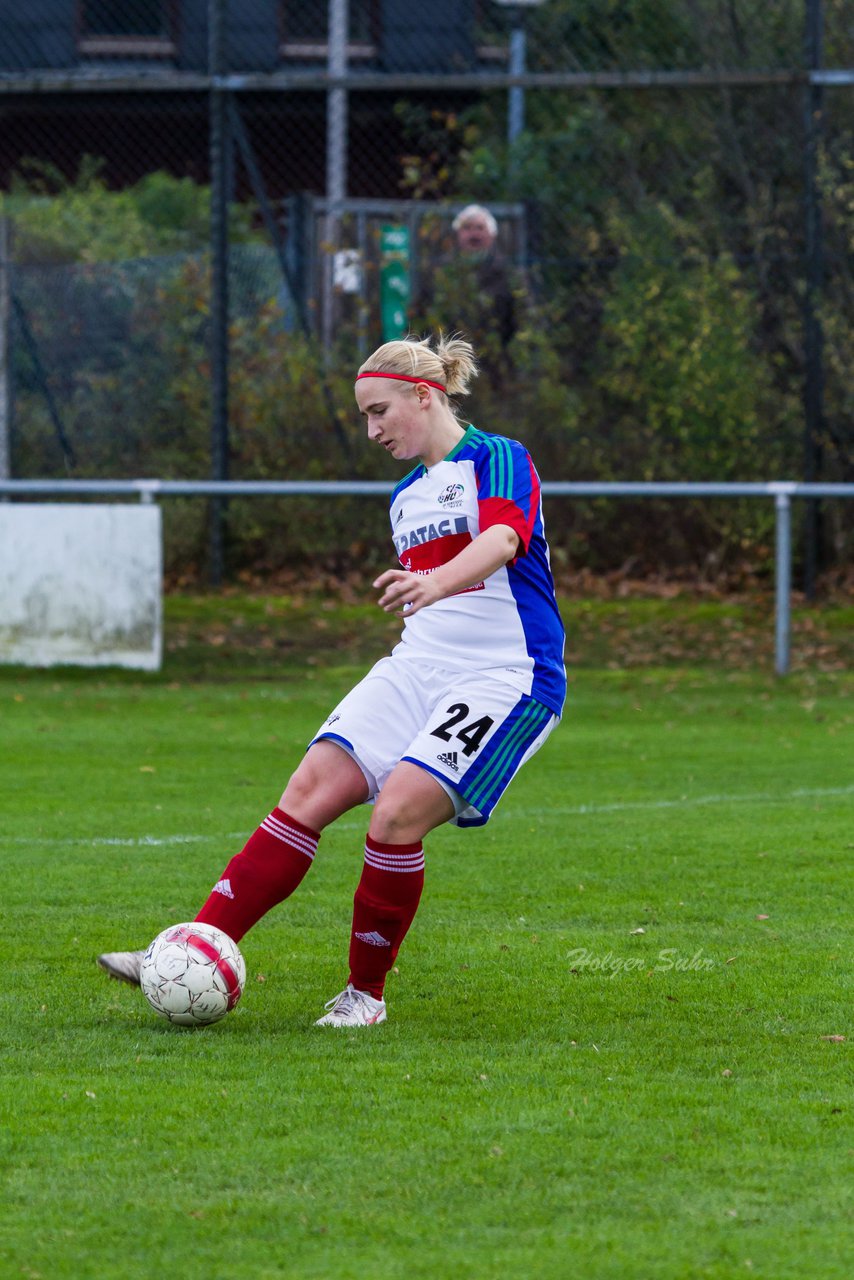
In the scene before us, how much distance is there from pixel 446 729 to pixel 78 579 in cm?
767

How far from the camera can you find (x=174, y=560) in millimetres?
14820

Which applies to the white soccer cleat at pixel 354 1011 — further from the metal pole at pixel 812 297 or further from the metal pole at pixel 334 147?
the metal pole at pixel 334 147

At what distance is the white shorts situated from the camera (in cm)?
474

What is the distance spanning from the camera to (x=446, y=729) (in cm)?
476

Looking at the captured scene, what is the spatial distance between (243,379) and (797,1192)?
12.0 meters

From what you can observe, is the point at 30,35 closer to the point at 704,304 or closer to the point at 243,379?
the point at 243,379

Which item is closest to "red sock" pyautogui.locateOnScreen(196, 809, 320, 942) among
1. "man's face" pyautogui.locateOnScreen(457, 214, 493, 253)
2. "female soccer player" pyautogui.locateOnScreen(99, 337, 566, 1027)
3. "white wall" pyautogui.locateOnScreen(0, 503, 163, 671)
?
"female soccer player" pyautogui.locateOnScreen(99, 337, 566, 1027)

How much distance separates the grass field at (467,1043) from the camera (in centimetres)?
332

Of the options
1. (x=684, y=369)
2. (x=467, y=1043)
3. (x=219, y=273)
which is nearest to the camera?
Result: (x=467, y=1043)

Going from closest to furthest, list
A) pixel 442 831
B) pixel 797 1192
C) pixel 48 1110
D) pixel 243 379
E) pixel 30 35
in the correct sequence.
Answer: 1. pixel 797 1192
2. pixel 48 1110
3. pixel 442 831
4. pixel 243 379
5. pixel 30 35

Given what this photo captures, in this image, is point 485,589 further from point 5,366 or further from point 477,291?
point 477,291

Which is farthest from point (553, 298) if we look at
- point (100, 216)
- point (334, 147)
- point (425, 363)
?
point (425, 363)

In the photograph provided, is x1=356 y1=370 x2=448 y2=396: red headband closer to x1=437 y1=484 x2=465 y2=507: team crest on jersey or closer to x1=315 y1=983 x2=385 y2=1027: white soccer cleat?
x1=437 y1=484 x2=465 y2=507: team crest on jersey

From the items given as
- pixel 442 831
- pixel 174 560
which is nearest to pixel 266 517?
pixel 174 560
